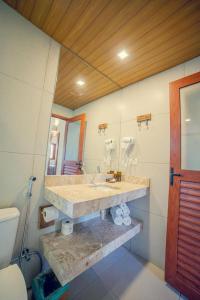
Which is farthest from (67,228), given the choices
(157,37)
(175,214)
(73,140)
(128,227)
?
(157,37)

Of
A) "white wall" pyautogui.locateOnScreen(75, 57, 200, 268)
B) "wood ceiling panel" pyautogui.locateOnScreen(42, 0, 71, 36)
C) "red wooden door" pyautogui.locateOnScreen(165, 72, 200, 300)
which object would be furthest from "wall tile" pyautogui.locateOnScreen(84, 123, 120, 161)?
"wood ceiling panel" pyautogui.locateOnScreen(42, 0, 71, 36)

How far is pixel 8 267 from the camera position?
889mm

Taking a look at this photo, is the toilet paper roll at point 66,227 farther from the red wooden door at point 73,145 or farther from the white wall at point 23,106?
the red wooden door at point 73,145

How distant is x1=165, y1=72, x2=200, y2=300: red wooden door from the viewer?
49.0 inches

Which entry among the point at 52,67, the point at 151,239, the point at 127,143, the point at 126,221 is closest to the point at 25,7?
the point at 52,67

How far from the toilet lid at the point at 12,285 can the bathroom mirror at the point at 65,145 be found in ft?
2.40

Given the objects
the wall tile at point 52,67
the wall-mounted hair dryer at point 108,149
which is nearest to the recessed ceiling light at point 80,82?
the wall tile at point 52,67

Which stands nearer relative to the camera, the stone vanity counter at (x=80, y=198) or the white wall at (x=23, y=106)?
the stone vanity counter at (x=80, y=198)

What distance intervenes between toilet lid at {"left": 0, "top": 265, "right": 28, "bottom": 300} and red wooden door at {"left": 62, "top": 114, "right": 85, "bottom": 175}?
0.83 meters

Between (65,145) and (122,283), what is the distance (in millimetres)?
1517

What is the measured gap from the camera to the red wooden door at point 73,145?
5.10 feet

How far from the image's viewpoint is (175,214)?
1393mm

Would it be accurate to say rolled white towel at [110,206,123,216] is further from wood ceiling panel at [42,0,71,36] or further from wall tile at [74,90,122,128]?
wood ceiling panel at [42,0,71,36]

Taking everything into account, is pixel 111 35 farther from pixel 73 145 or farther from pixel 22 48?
pixel 73 145
